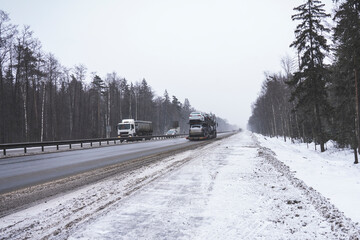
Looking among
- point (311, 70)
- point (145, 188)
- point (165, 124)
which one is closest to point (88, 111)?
point (165, 124)

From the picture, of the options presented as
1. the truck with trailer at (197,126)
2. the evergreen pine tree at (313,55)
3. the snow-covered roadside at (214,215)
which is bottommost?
the snow-covered roadside at (214,215)

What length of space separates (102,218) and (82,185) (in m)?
2.87

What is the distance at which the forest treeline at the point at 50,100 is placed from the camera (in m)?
29.2

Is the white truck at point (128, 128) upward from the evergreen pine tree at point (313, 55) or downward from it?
downward

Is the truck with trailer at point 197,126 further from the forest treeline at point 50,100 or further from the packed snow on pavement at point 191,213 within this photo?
the packed snow on pavement at point 191,213

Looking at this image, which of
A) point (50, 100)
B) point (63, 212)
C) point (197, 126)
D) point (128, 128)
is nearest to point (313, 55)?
point (197, 126)

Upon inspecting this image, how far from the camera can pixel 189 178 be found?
21.2ft

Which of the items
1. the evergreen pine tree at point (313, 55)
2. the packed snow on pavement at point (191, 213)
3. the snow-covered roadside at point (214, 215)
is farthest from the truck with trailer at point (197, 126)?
the snow-covered roadside at point (214, 215)

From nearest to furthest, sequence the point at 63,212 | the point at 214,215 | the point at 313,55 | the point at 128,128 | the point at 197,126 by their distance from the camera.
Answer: the point at 214,215, the point at 63,212, the point at 313,55, the point at 197,126, the point at 128,128

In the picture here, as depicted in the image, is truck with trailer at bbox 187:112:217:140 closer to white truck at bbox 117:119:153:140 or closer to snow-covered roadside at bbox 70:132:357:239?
white truck at bbox 117:119:153:140

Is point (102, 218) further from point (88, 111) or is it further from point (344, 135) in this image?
point (88, 111)

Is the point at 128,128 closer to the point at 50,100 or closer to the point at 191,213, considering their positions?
the point at 50,100

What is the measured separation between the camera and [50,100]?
39250mm

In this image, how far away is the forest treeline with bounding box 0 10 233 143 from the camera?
2916cm
